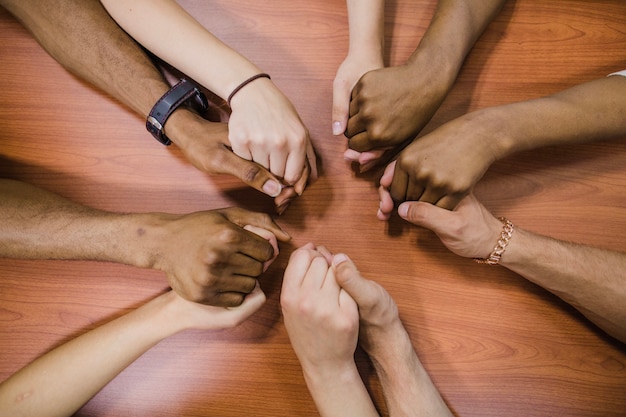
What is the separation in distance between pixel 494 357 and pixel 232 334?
59 centimetres

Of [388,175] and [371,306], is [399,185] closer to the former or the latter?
[388,175]

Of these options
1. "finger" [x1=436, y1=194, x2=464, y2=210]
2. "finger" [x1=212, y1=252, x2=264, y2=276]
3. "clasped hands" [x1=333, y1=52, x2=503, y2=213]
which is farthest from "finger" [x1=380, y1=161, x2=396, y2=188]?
"finger" [x1=212, y1=252, x2=264, y2=276]

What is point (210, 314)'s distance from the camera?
2.73ft

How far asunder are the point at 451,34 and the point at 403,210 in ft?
1.33

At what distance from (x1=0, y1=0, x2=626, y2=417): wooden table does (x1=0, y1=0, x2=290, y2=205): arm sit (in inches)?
1.9

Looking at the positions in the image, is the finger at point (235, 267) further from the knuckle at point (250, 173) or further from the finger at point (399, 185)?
the finger at point (399, 185)

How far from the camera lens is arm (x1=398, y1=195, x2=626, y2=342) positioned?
81 centimetres

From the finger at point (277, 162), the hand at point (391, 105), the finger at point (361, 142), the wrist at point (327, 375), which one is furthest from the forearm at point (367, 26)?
the wrist at point (327, 375)

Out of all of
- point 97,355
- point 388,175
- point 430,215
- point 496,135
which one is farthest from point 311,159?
point 97,355

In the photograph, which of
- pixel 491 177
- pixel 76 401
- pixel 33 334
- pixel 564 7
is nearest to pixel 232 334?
pixel 76 401

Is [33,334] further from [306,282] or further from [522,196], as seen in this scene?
[522,196]

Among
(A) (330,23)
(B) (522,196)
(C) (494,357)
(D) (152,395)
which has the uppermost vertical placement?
(A) (330,23)

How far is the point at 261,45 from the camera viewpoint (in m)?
0.92

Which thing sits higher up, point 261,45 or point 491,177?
point 261,45
